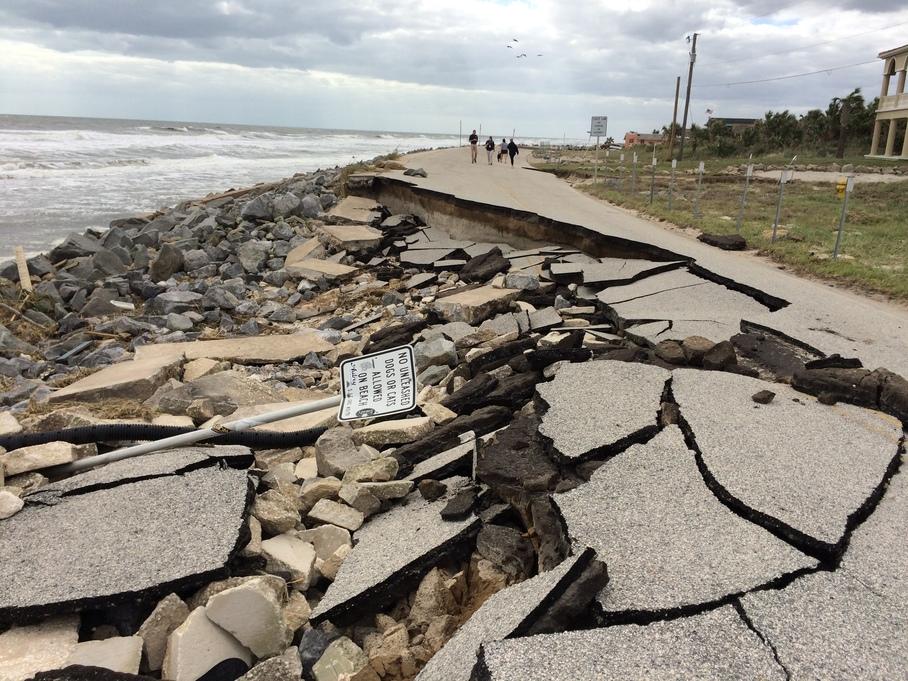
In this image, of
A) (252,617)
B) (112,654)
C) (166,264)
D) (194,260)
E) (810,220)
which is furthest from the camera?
(810,220)

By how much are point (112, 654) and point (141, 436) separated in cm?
195

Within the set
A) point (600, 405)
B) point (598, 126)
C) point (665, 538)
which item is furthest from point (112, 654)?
point (598, 126)

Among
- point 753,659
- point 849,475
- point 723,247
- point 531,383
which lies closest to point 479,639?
point 753,659

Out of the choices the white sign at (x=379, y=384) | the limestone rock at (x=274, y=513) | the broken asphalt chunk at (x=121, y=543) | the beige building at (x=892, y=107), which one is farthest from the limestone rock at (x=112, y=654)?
the beige building at (x=892, y=107)

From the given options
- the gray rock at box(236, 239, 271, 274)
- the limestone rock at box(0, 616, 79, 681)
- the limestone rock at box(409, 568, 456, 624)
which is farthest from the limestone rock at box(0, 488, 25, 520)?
the gray rock at box(236, 239, 271, 274)

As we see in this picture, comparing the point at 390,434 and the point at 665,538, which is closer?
the point at 665,538

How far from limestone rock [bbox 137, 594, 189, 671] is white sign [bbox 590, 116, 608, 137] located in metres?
26.1

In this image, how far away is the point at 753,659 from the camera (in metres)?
2.02

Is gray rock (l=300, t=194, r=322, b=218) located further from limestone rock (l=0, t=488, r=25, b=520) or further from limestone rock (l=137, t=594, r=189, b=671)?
limestone rock (l=137, t=594, r=189, b=671)

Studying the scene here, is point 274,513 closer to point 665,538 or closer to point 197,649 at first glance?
point 197,649

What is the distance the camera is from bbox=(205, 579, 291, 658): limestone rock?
2422 mm

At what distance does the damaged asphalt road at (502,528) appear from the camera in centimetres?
220

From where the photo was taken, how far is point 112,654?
2330 millimetres

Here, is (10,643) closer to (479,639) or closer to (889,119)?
(479,639)
